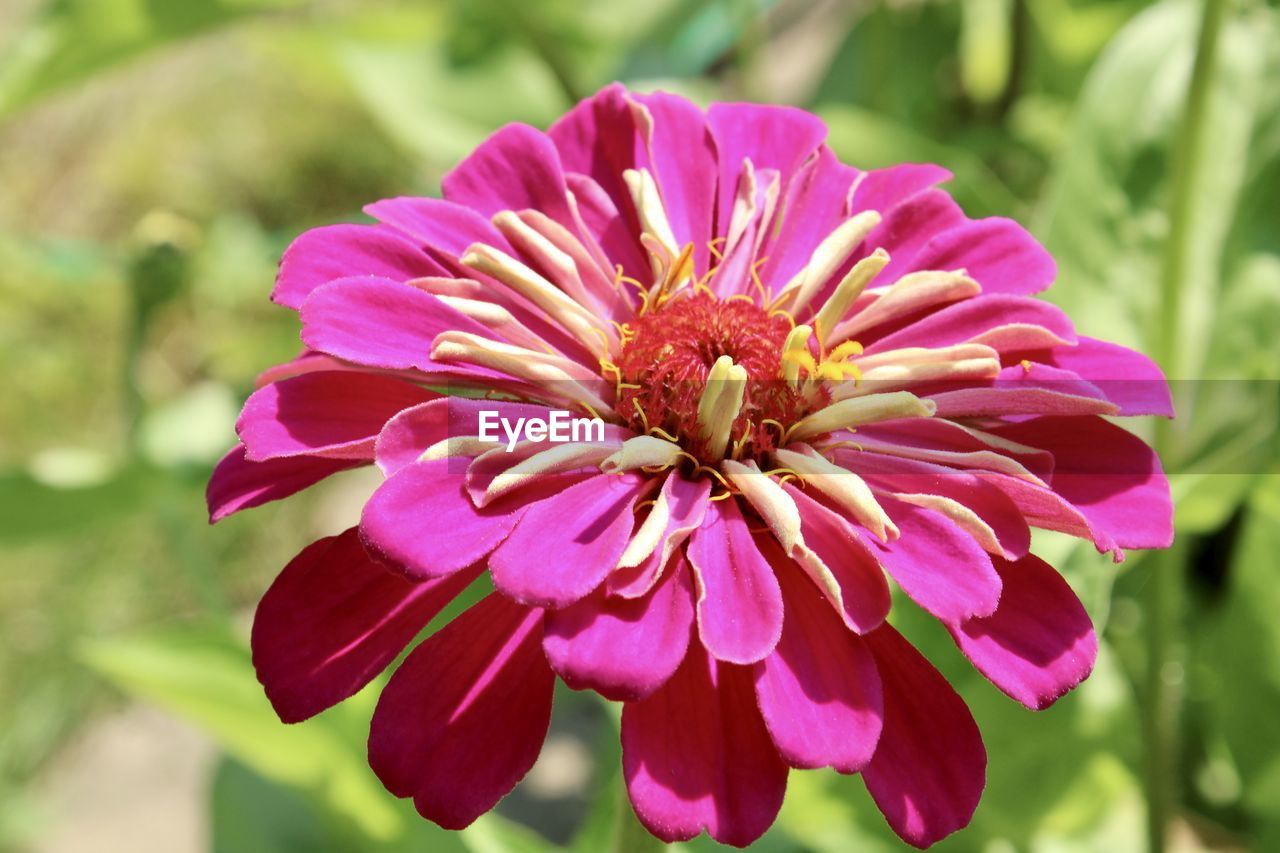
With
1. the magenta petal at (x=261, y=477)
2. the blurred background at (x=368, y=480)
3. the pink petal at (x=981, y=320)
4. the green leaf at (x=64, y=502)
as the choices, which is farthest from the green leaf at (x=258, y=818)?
the pink petal at (x=981, y=320)

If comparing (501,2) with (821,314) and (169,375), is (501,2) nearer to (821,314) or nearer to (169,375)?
(821,314)

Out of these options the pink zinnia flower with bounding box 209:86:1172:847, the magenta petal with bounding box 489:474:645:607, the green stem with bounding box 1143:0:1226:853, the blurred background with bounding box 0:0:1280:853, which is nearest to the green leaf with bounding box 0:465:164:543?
the blurred background with bounding box 0:0:1280:853

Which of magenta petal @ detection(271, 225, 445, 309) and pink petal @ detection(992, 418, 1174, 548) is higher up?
magenta petal @ detection(271, 225, 445, 309)

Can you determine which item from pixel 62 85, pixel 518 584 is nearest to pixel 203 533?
pixel 62 85

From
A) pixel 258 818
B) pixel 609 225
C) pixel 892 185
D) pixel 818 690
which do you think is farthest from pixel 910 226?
pixel 258 818

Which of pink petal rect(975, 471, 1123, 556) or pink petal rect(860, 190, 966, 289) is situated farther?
pink petal rect(860, 190, 966, 289)

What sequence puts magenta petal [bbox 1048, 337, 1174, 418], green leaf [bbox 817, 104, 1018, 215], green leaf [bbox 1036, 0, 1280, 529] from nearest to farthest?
1. magenta petal [bbox 1048, 337, 1174, 418]
2. green leaf [bbox 1036, 0, 1280, 529]
3. green leaf [bbox 817, 104, 1018, 215]

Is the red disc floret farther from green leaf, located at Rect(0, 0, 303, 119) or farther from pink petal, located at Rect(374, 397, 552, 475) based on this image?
green leaf, located at Rect(0, 0, 303, 119)
